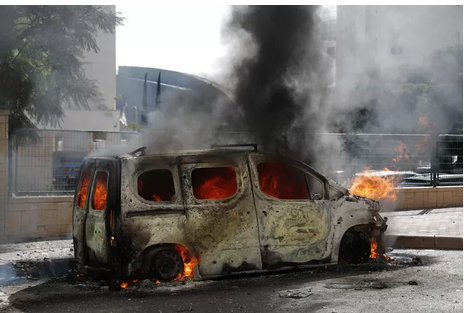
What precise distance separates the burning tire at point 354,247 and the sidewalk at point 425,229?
7.05ft

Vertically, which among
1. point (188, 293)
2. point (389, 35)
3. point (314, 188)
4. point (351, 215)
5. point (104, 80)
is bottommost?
point (188, 293)

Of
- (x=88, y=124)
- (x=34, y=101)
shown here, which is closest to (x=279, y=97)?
(x=34, y=101)

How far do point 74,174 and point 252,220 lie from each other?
5.74 m

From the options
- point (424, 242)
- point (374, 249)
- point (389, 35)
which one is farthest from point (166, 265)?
point (389, 35)

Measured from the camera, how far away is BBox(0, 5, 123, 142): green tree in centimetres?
1506

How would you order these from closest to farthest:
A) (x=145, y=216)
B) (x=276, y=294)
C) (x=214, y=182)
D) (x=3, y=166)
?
(x=276, y=294) → (x=145, y=216) → (x=214, y=182) → (x=3, y=166)

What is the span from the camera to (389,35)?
74.8 feet

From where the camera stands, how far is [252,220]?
280 inches

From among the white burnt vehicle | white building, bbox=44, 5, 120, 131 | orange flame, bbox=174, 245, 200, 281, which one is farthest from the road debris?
white building, bbox=44, 5, 120, 131

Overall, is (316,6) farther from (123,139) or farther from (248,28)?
(123,139)

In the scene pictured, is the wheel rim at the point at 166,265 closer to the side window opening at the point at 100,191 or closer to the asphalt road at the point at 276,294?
the asphalt road at the point at 276,294

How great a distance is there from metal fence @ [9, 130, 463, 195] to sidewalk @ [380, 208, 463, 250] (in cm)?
115

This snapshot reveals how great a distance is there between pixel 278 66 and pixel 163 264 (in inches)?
223

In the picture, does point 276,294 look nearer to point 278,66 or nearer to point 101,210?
point 101,210
